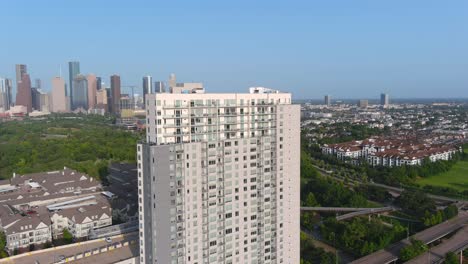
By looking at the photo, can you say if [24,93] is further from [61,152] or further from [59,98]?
[61,152]

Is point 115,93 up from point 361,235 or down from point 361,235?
up

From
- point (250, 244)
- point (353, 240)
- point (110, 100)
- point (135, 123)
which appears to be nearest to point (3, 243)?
point (250, 244)

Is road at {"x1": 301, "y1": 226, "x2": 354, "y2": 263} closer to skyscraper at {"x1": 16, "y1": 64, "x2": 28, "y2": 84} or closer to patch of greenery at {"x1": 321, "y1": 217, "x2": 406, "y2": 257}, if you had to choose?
patch of greenery at {"x1": 321, "y1": 217, "x2": 406, "y2": 257}

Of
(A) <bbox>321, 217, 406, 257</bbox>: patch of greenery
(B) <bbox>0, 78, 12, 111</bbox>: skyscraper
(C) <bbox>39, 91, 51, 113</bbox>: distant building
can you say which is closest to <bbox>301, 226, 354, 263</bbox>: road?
(A) <bbox>321, 217, 406, 257</bbox>: patch of greenery

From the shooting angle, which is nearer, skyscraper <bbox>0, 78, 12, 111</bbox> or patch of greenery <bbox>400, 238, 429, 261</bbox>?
patch of greenery <bbox>400, 238, 429, 261</bbox>

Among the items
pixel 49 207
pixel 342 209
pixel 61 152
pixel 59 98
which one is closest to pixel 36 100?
pixel 59 98

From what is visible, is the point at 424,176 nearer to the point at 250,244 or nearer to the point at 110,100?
the point at 250,244

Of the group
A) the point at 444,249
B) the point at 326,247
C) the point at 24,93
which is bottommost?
the point at 326,247
